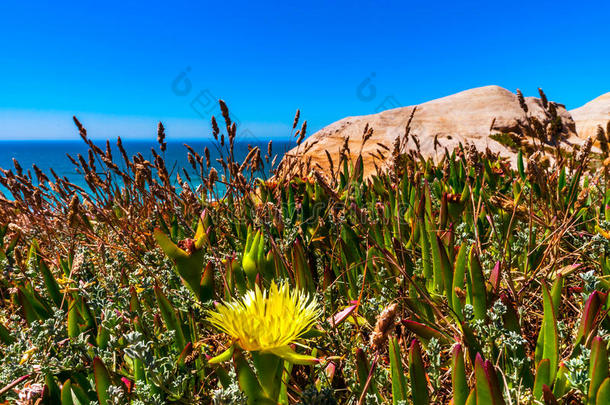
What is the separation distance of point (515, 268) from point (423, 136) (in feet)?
15.8

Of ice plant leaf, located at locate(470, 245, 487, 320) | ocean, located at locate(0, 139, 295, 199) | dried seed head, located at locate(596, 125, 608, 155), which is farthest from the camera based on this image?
ocean, located at locate(0, 139, 295, 199)

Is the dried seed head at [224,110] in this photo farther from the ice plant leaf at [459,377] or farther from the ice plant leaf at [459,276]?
the ice plant leaf at [459,377]

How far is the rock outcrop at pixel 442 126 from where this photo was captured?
521 centimetres

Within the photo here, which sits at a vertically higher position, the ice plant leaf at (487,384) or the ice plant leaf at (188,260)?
the ice plant leaf at (188,260)

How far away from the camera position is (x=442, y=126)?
6688 millimetres

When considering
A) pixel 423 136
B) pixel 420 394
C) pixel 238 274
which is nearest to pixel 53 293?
pixel 238 274

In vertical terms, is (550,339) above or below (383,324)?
below

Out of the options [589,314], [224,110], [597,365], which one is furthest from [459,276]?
[224,110]

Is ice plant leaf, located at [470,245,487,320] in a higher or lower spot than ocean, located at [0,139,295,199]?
lower

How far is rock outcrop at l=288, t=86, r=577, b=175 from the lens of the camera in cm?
521

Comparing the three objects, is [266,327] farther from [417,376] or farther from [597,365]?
[597,365]

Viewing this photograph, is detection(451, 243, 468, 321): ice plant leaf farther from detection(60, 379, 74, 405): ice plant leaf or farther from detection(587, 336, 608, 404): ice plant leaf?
detection(60, 379, 74, 405): ice plant leaf

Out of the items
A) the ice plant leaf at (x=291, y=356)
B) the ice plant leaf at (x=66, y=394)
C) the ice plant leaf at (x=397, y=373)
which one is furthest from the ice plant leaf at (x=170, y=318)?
the ice plant leaf at (x=397, y=373)

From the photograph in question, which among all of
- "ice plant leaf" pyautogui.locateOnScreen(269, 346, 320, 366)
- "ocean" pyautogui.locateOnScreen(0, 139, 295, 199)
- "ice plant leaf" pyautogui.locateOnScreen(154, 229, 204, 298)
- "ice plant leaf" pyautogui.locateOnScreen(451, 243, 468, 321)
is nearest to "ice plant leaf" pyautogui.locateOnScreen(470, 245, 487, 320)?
"ice plant leaf" pyautogui.locateOnScreen(451, 243, 468, 321)
